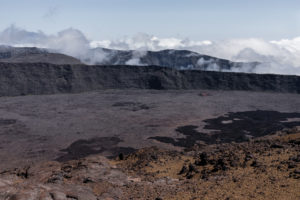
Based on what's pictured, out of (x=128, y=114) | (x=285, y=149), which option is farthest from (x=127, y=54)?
(x=285, y=149)

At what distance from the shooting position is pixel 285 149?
1088 cm

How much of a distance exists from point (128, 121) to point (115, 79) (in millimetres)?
26248

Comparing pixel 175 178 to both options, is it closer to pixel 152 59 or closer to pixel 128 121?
pixel 128 121

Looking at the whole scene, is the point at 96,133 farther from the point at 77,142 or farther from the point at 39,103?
the point at 39,103

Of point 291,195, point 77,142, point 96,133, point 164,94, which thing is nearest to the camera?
point 291,195

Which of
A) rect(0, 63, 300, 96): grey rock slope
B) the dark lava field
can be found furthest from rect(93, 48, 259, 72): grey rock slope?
the dark lava field

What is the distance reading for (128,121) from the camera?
30.4m

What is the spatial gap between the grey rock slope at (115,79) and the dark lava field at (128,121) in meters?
4.90

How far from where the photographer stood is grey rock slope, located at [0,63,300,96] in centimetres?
4953

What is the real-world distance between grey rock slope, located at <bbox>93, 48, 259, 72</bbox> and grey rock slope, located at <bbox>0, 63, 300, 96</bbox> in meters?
28.1

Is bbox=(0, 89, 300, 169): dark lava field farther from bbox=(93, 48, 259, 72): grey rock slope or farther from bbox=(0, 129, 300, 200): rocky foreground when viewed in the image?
bbox=(93, 48, 259, 72): grey rock slope

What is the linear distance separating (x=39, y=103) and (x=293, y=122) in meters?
31.6

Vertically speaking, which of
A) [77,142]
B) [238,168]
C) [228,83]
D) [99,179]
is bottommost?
[77,142]

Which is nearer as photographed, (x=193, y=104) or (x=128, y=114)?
(x=128, y=114)
